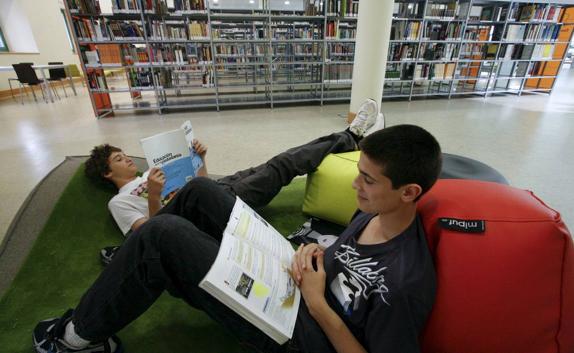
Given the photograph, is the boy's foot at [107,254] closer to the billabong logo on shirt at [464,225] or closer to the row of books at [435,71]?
the billabong logo on shirt at [464,225]

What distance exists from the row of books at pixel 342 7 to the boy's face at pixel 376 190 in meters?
4.90

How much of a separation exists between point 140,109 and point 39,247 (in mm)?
4255

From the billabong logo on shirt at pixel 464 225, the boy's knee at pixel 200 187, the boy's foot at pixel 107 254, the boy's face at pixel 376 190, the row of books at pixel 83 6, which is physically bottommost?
the boy's foot at pixel 107 254

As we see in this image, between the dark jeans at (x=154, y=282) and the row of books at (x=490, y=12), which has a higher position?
the row of books at (x=490, y=12)

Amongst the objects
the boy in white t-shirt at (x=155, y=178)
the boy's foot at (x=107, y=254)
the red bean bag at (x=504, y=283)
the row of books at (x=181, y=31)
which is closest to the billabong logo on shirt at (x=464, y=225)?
the red bean bag at (x=504, y=283)

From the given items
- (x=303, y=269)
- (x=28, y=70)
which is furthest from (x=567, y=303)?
(x=28, y=70)

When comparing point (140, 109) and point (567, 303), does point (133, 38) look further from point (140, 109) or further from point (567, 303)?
point (567, 303)

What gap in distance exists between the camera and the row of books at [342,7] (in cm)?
489

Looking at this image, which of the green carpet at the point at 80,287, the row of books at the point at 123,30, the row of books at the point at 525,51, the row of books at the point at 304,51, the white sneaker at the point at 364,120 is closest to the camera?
the green carpet at the point at 80,287

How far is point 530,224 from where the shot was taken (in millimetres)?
723

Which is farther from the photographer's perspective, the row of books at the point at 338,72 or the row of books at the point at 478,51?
the row of books at the point at 478,51

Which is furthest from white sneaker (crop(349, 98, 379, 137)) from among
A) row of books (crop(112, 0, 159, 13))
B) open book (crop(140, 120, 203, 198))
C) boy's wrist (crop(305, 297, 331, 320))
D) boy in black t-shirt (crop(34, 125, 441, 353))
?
row of books (crop(112, 0, 159, 13))

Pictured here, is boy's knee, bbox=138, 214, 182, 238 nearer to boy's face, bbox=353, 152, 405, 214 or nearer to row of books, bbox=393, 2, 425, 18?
boy's face, bbox=353, 152, 405, 214

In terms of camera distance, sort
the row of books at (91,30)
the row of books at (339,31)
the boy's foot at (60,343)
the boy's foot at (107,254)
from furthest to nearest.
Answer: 1. the row of books at (339,31)
2. the row of books at (91,30)
3. the boy's foot at (107,254)
4. the boy's foot at (60,343)
